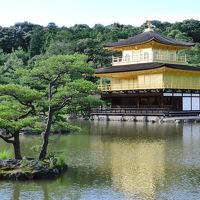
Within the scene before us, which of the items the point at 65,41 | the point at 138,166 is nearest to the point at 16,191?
the point at 138,166

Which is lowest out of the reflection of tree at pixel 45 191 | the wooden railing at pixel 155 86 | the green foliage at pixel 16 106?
the reflection of tree at pixel 45 191

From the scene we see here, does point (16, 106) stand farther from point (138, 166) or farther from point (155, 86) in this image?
point (155, 86)

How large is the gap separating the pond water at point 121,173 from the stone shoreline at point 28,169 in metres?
0.38

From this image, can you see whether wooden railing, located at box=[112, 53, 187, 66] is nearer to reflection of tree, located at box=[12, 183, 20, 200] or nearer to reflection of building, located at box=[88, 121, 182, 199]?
reflection of building, located at box=[88, 121, 182, 199]

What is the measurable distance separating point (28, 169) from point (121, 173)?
10.2 ft

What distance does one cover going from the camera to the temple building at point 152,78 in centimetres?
4569

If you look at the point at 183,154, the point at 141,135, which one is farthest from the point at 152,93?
the point at 183,154

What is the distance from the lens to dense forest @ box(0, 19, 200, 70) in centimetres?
6550

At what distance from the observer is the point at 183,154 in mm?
19547

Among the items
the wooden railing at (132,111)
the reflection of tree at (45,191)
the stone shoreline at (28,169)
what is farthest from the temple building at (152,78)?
the reflection of tree at (45,191)

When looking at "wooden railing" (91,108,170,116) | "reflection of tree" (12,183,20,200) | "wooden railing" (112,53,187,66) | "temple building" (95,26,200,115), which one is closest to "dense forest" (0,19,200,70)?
"wooden railing" (112,53,187,66)

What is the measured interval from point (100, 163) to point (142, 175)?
8.90 feet

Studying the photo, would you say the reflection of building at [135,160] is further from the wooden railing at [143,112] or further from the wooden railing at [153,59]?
the wooden railing at [153,59]

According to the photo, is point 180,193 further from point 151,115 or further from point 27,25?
point 27,25
